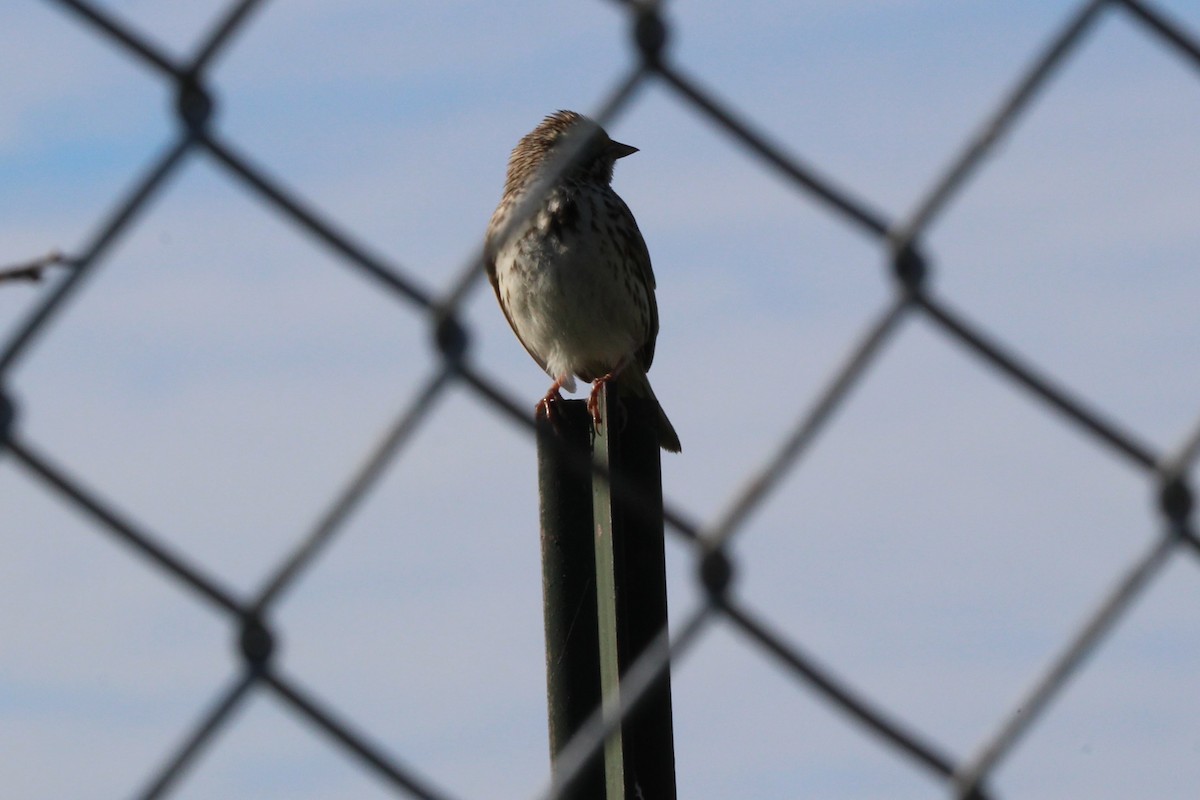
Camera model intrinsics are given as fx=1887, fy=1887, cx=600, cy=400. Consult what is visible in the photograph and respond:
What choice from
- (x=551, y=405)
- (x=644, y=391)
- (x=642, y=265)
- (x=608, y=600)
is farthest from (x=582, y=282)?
(x=608, y=600)

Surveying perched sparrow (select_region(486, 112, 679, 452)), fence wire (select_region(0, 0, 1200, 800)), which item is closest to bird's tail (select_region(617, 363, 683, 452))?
perched sparrow (select_region(486, 112, 679, 452))

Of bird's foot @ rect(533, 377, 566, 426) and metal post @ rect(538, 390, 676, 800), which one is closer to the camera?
metal post @ rect(538, 390, 676, 800)

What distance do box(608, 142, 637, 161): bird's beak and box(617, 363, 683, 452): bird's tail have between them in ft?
3.38

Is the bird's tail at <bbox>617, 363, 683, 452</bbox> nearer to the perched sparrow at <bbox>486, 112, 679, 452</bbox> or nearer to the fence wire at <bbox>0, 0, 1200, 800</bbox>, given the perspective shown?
the perched sparrow at <bbox>486, 112, 679, 452</bbox>

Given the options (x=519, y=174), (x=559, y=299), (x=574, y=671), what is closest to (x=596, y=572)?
(x=574, y=671)

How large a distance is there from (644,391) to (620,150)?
1162 millimetres

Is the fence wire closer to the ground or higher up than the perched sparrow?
closer to the ground

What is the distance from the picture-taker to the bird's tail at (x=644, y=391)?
8.46 meters

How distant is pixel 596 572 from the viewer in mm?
3229

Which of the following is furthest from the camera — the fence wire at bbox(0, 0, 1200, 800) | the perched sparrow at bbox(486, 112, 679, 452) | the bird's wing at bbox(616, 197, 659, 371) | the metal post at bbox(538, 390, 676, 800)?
the bird's wing at bbox(616, 197, 659, 371)

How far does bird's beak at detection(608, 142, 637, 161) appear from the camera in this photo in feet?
29.4

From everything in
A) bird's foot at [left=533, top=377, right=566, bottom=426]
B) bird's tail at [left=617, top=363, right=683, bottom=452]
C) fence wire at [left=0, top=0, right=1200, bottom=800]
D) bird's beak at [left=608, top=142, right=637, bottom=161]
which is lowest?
fence wire at [left=0, top=0, right=1200, bottom=800]

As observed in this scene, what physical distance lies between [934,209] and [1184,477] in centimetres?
35

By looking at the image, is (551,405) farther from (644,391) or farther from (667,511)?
(644,391)
